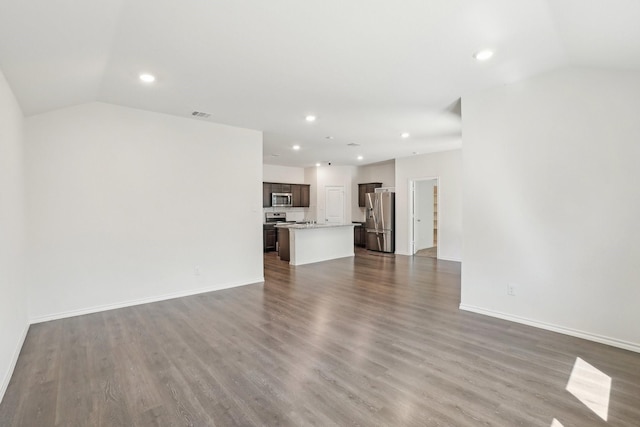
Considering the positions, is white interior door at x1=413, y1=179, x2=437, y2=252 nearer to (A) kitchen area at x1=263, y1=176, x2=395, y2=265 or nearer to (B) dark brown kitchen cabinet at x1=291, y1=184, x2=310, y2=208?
(A) kitchen area at x1=263, y1=176, x2=395, y2=265

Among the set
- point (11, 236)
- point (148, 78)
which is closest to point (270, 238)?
point (148, 78)

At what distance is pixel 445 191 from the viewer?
301 inches

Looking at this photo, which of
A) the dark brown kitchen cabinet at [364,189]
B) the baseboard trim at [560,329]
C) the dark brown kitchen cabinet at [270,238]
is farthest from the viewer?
the dark brown kitchen cabinet at [364,189]

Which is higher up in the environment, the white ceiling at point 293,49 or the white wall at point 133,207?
the white ceiling at point 293,49

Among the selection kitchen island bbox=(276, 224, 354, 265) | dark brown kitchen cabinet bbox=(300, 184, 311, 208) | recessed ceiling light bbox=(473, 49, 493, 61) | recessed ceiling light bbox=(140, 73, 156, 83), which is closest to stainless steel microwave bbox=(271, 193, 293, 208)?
dark brown kitchen cabinet bbox=(300, 184, 311, 208)

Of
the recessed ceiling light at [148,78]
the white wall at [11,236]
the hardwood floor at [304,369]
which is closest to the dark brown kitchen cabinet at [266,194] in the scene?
the hardwood floor at [304,369]

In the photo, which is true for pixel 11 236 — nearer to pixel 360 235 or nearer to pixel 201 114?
pixel 201 114

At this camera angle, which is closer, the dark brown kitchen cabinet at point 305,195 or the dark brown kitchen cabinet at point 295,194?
the dark brown kitchen cabinet at point 295,194

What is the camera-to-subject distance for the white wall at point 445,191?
293 inches

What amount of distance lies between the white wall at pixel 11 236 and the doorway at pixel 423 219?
298 inches

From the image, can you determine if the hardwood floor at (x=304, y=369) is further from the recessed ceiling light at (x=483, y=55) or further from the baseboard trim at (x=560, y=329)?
the recessed ceiling light at (x=483, y=55)

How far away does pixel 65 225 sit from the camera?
371cm

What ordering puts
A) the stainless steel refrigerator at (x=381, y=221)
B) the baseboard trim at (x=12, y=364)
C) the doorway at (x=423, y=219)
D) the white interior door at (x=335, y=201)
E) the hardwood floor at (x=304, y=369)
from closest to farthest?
the hardwood floor at (x=304, y=369)
the baseboard trim at (x=12, y=364)
the doorway at (x=423, y=219)
the stainless steel refrigerator at (x=381, y=221)
the white interior door at (x=335, y=201)

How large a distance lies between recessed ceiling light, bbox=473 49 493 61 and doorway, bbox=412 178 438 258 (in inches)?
214
